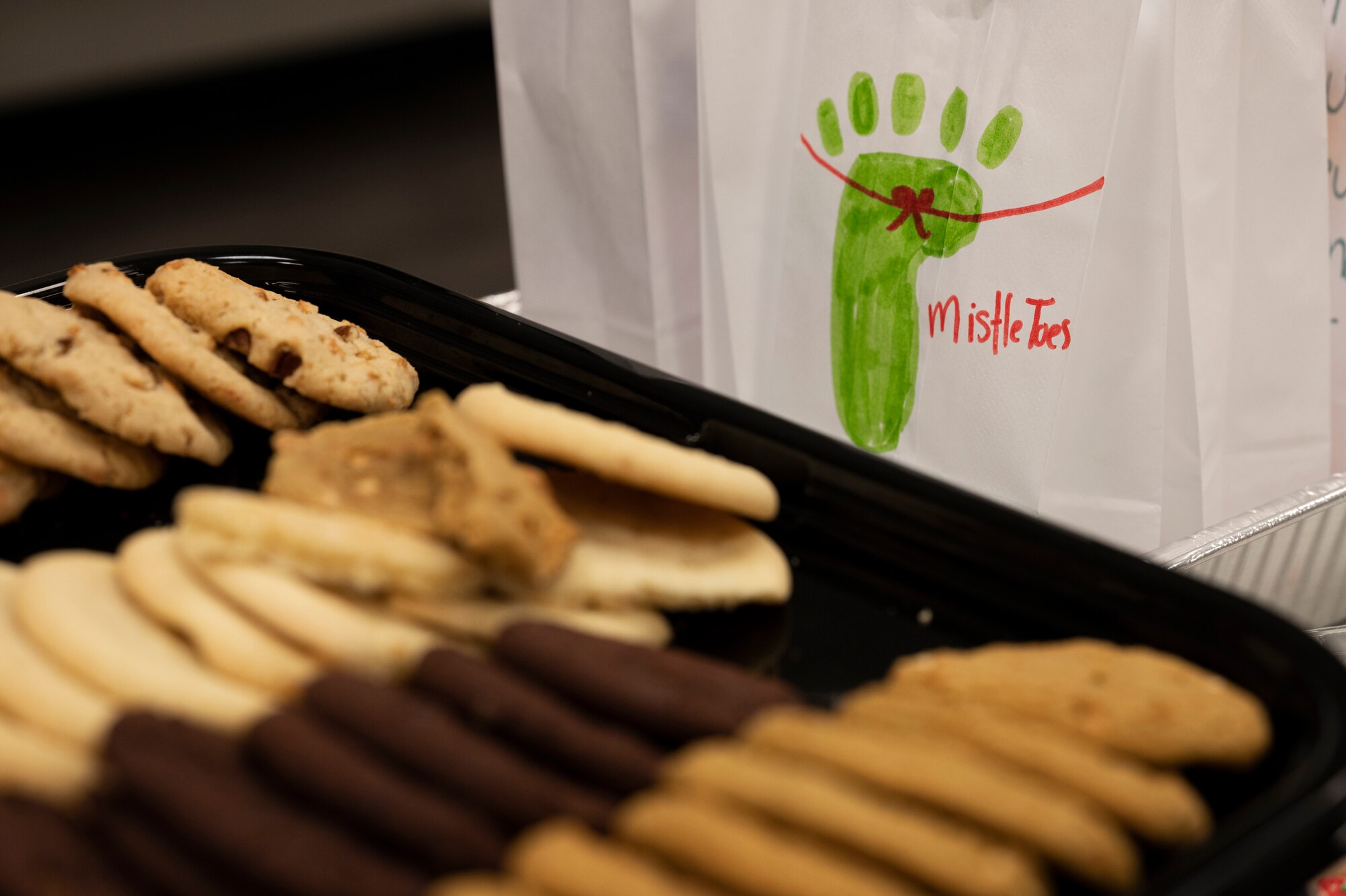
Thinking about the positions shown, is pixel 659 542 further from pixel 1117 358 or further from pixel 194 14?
pixel 194 14

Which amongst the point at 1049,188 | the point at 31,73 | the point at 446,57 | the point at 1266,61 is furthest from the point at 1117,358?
the point at 446,57

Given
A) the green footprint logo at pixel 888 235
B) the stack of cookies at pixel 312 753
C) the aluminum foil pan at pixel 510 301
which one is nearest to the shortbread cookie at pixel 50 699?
the stack of cookies at pixel 312 753

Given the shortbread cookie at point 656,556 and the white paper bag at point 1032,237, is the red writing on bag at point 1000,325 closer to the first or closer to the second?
the white paper bag at point 1032,237

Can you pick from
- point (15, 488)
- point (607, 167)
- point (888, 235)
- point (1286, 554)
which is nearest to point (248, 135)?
point (607, 167)

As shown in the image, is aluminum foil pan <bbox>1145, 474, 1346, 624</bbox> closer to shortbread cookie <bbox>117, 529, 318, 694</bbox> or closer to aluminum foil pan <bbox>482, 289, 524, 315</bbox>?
shortbread cookie <bbox>117, 529, 318, 694</bbox>

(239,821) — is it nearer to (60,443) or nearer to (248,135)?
(60,443)

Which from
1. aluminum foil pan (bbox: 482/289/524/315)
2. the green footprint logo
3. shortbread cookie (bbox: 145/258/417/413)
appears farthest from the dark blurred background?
shortbread cookie (bbox: 145/258/417/413)
